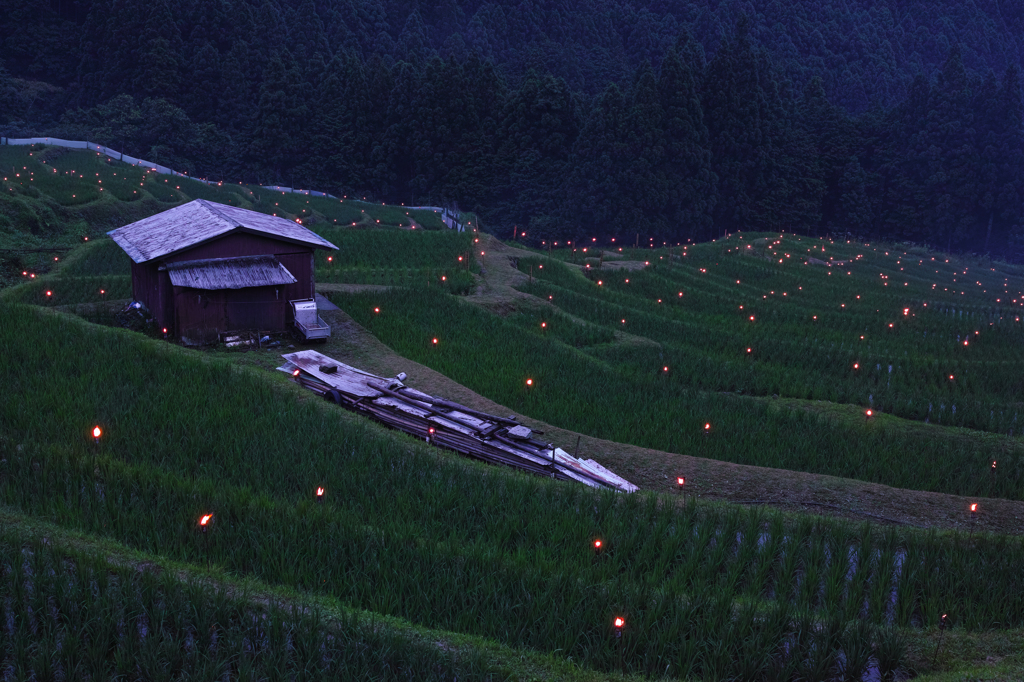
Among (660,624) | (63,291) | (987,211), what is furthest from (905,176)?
Result: (660,624)

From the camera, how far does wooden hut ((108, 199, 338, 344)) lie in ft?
60.4

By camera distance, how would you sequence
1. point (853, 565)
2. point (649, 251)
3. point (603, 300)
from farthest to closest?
1. point (649, 251)
2. point (603, 300)
3. point (853, 565)

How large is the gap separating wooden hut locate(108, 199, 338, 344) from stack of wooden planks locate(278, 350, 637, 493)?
362 centimetres

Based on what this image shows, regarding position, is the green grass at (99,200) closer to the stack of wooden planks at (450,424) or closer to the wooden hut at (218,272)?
the wooden hut at (218,272)

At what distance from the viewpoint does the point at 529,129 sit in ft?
197

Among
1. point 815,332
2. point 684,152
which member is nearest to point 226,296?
point 815,332

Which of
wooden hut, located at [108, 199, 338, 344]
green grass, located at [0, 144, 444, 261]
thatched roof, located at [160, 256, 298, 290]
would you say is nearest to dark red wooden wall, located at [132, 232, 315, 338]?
wooden hut, located at [108, 199, 338, 344]

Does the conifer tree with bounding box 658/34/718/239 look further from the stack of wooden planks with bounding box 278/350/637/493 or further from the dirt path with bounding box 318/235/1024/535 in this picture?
the stack of wooden planks with bounding box 278/350/637/493

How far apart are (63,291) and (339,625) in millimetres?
18306

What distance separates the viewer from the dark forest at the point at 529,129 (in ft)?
176

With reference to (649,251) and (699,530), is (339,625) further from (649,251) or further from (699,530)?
(649,251)

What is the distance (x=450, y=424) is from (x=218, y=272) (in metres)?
8.25

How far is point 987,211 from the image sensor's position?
2331 inches

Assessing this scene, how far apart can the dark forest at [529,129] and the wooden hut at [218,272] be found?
113ft
